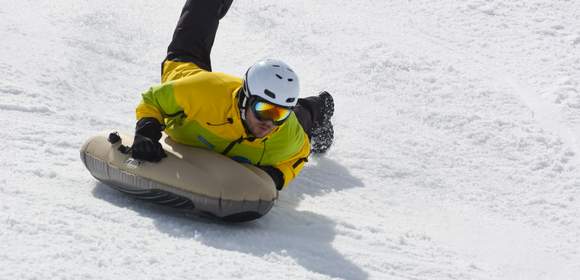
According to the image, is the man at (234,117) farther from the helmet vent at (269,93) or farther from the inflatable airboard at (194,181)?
the inflatable airboard at (194,181)

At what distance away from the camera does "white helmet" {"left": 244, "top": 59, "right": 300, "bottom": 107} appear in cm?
489

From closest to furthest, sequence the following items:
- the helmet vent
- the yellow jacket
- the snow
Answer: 1. the snow
2. the helmet vent
3. the yellow jacket

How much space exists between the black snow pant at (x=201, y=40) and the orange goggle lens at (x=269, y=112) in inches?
51.2

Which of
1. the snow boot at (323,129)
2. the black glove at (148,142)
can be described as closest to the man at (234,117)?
the black glove at (148,142)

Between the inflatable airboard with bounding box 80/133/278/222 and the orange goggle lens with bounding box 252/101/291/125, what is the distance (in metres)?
0.36

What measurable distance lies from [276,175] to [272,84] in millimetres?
804

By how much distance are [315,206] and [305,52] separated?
11.2 ft

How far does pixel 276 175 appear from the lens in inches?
213

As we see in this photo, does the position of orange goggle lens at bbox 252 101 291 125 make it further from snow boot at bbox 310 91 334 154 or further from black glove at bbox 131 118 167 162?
snow boot at bbox 310 91 334 154

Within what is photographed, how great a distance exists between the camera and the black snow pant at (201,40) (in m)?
6.40

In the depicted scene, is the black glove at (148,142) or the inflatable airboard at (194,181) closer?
the inflatable airboard at (194,181)

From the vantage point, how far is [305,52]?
882 cm

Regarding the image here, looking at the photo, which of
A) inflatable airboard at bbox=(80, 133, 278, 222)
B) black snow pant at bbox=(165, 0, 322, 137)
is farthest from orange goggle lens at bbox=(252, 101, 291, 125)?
black snow pant at bbox=(165, 0, 322, 137)

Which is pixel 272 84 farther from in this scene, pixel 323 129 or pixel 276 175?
pixel 323 129
